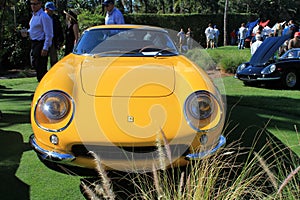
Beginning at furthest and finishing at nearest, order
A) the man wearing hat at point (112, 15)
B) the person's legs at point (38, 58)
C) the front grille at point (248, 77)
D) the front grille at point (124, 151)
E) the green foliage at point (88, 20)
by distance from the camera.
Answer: the green foliage at point (88, 20)
the front grille at point (248, 77)
the man wearing hat at point (112, 15)
the person's legs at point (38, 58)
the front grille at point (124, 151)

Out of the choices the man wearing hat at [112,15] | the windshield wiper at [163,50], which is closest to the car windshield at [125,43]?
the windshield wiper at [163,50]

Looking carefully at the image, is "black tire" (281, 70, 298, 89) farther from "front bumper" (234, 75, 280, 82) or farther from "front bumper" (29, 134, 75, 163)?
"front bumper" (29, 134, 75, 163)

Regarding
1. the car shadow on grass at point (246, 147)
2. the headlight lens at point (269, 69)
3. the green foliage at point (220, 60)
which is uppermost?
the car shadow on grass at point (246, 147)

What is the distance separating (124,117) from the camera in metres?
3.04

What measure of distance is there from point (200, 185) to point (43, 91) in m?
1.76

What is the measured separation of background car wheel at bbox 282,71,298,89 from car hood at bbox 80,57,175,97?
5.99 meters

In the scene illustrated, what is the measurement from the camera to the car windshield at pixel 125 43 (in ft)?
14.5

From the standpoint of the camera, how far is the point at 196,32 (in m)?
35.0

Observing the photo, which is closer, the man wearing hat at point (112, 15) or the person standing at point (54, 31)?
the man wearing hat at point (112, 15)

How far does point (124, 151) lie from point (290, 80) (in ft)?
24.0

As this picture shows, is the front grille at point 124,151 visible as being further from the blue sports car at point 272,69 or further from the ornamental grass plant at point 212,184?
the blue sports car at point 272,69

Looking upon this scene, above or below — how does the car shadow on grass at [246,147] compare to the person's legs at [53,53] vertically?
below

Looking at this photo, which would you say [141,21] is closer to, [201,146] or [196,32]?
[196,32]

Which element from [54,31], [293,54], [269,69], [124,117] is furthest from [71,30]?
[293,54]
